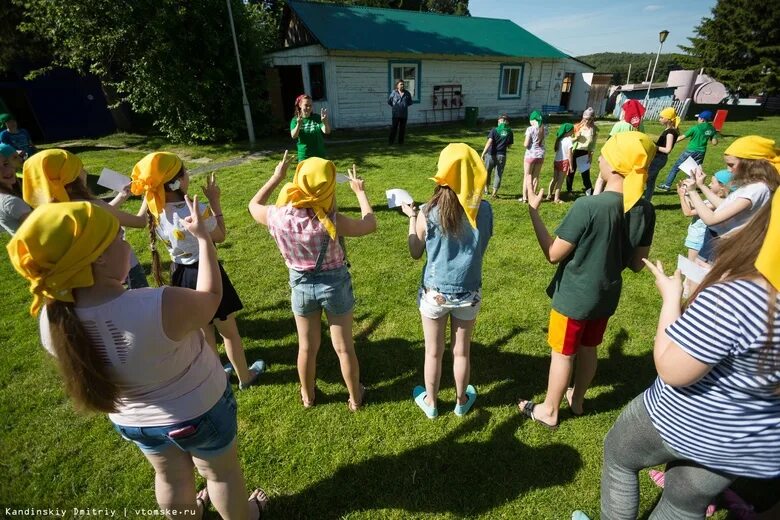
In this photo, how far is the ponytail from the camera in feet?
4.63

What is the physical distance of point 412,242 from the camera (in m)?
2.70

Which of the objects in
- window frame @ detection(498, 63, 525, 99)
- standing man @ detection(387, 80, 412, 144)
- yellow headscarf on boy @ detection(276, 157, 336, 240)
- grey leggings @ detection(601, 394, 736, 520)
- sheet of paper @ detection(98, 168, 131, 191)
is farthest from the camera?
window frame @ detection(498, 63, 525, 99)

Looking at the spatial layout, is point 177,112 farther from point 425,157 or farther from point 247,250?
point 247,250

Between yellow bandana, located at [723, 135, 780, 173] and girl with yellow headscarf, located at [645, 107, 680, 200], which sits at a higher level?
yellow bandana, located at [723, 135, 780, 173]

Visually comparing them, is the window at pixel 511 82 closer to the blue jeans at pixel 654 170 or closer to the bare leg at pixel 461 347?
the blue jeans at pixel 654 170

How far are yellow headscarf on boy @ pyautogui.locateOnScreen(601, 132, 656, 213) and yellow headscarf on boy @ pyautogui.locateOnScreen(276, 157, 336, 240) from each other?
68.0 inches

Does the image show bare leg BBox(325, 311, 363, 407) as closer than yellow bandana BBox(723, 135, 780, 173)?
Yes

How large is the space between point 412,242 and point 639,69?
108140 mm

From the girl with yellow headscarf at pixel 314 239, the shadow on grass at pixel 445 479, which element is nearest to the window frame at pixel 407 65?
the girl with yellow headscarf at pixel 314 239

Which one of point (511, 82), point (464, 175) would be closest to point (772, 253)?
point (464, 175)

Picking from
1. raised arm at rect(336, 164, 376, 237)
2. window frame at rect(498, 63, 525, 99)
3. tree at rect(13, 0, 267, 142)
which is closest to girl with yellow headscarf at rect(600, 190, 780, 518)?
raised arm at rect(336, 164, 376, 237)

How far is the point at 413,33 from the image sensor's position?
18.0 m

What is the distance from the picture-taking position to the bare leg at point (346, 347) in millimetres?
2904

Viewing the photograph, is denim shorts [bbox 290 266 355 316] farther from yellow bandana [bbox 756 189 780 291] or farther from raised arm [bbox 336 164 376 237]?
Answer: yellow bandana [bbox 756 189 780 291]
